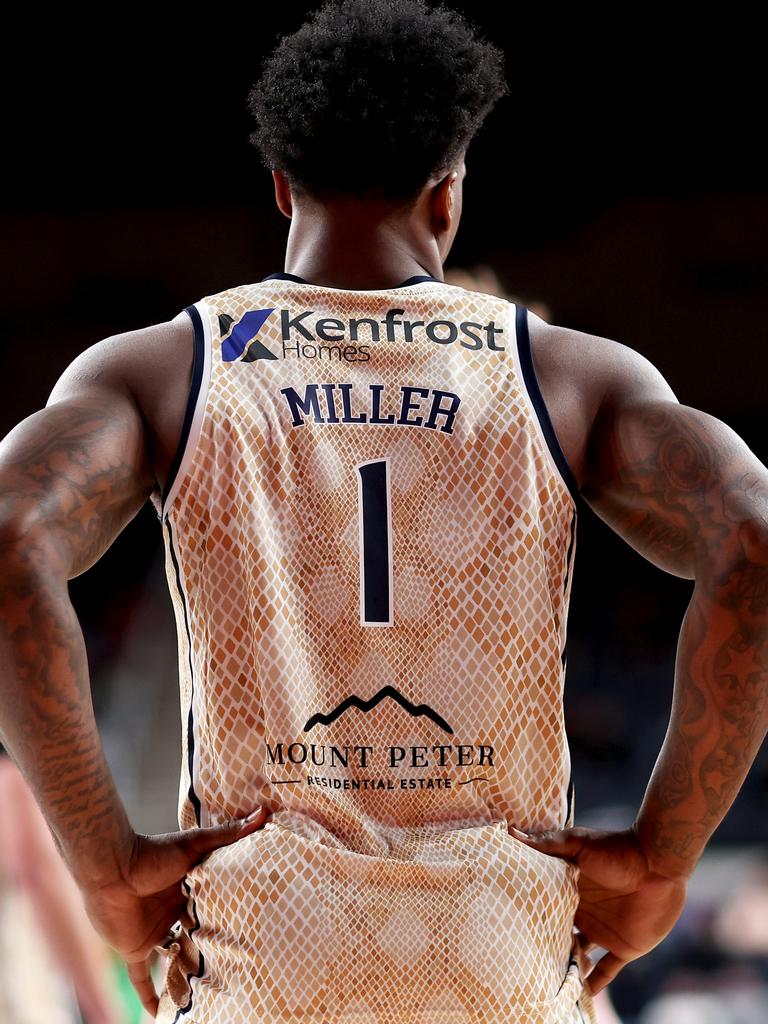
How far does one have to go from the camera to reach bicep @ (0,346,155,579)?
3.57ft


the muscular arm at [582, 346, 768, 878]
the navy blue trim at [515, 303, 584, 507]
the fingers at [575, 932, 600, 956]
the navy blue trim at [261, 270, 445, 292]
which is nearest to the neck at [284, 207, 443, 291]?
the navy blue trim at [261, 270, 445, 292]

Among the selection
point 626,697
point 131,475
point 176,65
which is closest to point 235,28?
point 176,65

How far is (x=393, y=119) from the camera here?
1.28 m

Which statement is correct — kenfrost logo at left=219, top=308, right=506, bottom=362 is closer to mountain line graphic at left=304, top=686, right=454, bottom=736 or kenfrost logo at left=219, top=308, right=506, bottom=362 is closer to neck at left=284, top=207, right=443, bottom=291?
neck at left=284, top=207, right=443, bottom=291

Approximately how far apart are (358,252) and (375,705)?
0.47 m

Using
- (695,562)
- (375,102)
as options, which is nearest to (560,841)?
(695,562)

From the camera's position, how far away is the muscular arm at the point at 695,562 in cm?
116

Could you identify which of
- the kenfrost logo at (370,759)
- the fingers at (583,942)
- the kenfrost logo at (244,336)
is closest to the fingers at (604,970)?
the fingers at (583,942)

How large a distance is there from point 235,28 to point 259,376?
11.7 feet

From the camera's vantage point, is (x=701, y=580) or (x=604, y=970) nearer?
(x=701, y=580)

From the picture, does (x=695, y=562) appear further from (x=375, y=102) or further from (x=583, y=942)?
(x=375, y=102)

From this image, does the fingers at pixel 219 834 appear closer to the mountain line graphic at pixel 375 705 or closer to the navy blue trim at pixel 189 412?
the mountain line graphic at pixel 375 705

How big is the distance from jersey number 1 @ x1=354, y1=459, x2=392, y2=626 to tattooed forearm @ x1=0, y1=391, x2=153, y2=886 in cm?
21

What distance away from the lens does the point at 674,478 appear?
119 centimetres
